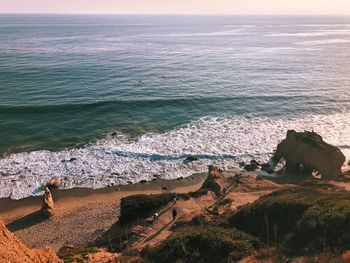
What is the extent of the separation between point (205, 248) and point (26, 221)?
845 inches

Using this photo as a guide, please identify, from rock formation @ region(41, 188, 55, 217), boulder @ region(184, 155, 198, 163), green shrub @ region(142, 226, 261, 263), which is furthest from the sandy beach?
green shrub @ region(142, 226, 261, 263)

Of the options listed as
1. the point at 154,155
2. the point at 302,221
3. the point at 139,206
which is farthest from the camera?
the point at 154,155

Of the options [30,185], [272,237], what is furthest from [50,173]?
[272,237]

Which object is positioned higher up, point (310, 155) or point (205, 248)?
point (205, 248)

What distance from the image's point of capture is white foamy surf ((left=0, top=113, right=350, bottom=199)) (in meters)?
40.5

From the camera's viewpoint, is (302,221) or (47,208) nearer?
(302,221)

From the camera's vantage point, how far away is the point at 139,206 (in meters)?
31.2

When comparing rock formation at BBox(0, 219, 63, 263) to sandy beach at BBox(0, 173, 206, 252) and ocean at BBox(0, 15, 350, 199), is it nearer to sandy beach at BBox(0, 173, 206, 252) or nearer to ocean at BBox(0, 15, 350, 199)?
sandy beach at BBox(0, 173, 206, 252)

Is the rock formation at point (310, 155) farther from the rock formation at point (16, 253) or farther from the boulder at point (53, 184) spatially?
the rock formation at point (16, 253)

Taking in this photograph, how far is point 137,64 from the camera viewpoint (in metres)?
96.7

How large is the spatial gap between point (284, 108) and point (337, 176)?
27.3 meters

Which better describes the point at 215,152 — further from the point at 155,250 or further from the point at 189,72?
A: the point at 189,72

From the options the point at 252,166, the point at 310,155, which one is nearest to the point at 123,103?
the point at 252,166

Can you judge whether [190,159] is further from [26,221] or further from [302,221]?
[302,221]
